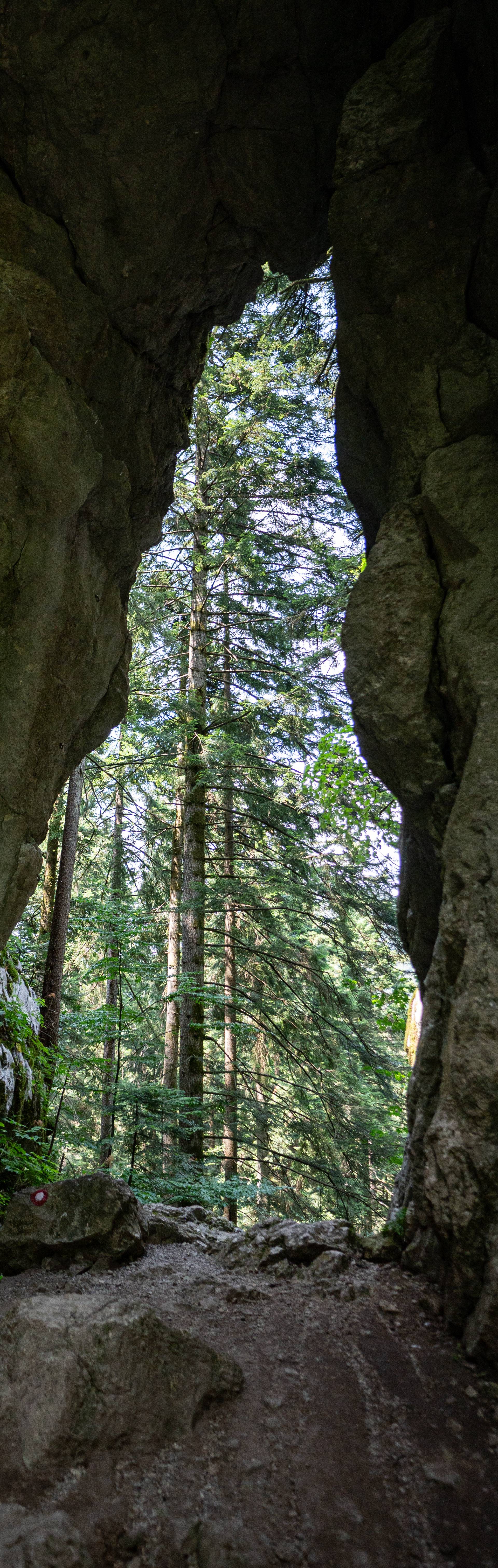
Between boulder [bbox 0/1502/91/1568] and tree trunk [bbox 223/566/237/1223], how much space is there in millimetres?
6794

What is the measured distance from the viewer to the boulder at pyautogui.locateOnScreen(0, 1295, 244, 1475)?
2.77 m

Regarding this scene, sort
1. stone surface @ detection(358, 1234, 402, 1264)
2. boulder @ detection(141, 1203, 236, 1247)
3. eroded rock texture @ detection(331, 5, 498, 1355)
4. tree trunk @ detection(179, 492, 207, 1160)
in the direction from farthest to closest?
tree trunk @ detection(179, 492, 207, 1160), boulder @ detection(141, 1203, 236, 1247), stone surface @ detection(358, 1234, 402, 1264), eroded rock texture @ detection(331, 5, 498, 1355)

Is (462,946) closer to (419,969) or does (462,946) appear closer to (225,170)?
(419,969)

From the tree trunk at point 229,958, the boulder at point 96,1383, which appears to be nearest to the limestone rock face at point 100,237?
the boulder at point 96,1383

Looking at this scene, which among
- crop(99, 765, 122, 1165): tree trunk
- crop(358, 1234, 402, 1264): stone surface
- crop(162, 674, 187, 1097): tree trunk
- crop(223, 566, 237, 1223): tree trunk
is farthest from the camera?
crop(162, 674, 187, 1097): tree trunk

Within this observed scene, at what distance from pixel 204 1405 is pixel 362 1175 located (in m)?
8.32

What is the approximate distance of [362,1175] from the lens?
10.5 metres

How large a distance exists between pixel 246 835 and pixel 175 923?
325 cm

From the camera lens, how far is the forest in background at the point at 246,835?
8352 mm

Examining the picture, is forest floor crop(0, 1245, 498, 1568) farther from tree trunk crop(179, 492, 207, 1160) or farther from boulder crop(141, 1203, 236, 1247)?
tree trunk crop(179, 492, 207, 1160)

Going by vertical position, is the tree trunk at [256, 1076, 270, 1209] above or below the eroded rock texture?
below

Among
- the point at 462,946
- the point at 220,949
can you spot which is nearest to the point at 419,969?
the point at 462,946

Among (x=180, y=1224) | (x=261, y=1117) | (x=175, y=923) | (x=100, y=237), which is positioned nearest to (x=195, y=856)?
(x=175, y=923)

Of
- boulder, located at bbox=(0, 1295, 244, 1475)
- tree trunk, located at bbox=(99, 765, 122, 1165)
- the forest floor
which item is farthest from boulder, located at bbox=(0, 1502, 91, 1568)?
tree trunk, located at bbox=(99, 765, 122, 1165)
